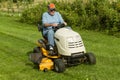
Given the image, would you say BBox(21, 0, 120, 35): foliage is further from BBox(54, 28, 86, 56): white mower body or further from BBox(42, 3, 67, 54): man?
BBox(54, 28, 86, 56): white mower body

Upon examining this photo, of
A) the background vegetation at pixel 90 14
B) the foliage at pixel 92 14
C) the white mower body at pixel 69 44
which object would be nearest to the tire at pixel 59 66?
the white mower body at pixel 69 44

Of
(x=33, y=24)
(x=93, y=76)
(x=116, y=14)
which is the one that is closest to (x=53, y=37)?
(x=93, y=76)

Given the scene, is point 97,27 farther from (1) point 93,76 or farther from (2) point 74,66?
(1) point 93,76

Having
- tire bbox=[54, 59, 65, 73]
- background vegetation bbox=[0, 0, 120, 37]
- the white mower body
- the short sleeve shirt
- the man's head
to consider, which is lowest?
background vegetation bbox=[0, 0, 120, 37]

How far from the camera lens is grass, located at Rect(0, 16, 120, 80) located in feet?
30.2

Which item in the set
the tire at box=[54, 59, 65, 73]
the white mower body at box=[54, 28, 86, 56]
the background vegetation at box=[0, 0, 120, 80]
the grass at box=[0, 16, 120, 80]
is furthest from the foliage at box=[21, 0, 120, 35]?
the tire at box=[54, 59, 65, 73]

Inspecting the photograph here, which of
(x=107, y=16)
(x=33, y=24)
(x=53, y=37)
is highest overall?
(x=53, y=37)

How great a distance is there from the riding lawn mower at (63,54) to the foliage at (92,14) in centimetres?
625

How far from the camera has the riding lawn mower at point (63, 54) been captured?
9508 millimetres

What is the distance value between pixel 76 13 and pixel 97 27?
2.47 metres

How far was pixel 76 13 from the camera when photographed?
1967 centimetres

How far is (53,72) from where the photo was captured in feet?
31.9

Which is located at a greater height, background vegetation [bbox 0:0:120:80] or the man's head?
the man's head

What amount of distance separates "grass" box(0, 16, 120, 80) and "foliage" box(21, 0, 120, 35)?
2.23 ft
